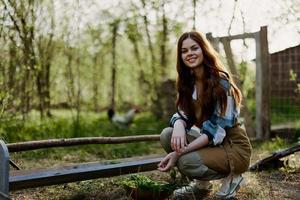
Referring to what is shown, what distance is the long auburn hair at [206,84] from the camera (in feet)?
11.7

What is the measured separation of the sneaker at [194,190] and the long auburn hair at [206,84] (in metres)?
0.57

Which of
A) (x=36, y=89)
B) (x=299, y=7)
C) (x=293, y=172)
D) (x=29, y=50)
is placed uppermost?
(x=299, y=7)

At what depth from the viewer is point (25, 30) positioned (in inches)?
301

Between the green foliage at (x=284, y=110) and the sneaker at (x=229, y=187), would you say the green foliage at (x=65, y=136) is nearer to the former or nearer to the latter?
the green foliage at (x=284, y=110)

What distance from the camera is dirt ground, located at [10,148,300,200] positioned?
13.1ft

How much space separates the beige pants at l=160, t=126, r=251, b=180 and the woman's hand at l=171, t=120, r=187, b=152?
0.08 m

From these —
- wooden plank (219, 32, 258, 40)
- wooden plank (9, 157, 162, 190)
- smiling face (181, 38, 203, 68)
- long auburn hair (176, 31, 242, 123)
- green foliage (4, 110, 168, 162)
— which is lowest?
green foliage (4, 110, 168, 162)

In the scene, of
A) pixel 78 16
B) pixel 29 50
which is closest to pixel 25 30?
pixel 29 50

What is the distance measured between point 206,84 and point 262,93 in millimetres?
4350

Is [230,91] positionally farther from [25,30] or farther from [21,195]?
[25,30]

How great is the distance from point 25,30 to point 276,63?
4688mm

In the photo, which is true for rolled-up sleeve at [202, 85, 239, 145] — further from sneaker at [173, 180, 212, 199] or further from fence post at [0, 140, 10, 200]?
fence post at [0, 140, 10, 200]

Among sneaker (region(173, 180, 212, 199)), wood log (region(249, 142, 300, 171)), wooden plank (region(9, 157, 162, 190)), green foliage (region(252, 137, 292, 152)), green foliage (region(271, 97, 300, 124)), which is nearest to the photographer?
wooden plank (region(9, 157, 162, 190))

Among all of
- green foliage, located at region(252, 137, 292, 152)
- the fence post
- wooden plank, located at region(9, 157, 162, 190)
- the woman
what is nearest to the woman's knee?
the woman
